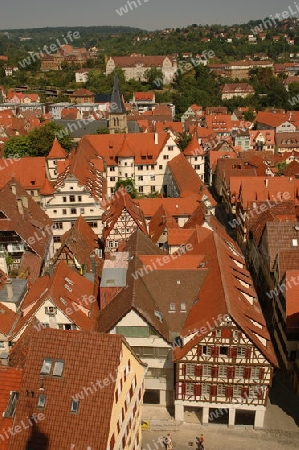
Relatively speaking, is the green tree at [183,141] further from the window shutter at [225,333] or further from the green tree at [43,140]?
the window shutter at [225,333]

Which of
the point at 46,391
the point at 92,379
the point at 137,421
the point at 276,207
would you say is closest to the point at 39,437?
the point at 46,391

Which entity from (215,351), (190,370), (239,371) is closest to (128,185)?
(190,370)

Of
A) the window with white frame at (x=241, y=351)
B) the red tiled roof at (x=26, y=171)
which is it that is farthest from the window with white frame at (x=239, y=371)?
the red tiled roof at (x=26, y=171)

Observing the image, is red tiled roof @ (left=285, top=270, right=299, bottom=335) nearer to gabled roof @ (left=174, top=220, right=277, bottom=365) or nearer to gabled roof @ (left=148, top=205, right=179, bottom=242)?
gabled roof @ (left=174, top=220, right=277, bottom=365)

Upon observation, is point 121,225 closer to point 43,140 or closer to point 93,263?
point 93,263

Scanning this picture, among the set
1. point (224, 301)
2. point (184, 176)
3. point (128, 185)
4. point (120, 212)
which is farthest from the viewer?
point (128, 185)

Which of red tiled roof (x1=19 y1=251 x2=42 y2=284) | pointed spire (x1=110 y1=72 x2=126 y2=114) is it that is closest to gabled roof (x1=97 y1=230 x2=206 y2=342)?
red tiled roof (x1=19 y1=251 x2=42 y2=284)
